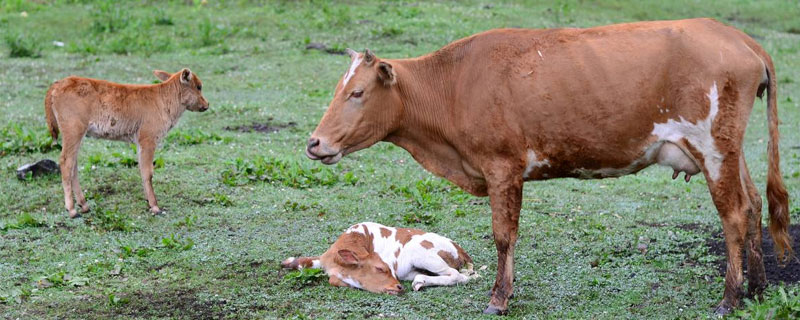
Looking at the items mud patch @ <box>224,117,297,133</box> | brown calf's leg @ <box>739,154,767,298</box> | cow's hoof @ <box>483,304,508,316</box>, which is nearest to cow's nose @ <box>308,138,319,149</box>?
cow's hoof @ <box>483,304,508,316</box>

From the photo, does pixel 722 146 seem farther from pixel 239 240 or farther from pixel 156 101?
pixel 156 101

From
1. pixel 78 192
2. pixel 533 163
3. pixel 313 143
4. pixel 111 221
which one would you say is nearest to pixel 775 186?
pixel 533 163

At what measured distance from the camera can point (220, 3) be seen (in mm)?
23297

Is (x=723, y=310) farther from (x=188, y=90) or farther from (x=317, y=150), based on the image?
(x=188, y=90)

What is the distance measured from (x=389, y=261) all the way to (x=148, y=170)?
12.3 feet

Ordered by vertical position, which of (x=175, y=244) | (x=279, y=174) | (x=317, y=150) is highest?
(x=317, y=150)

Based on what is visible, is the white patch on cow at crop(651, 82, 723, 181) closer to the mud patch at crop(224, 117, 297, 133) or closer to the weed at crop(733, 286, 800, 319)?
the weed at crop(733, 286, 800, 319)

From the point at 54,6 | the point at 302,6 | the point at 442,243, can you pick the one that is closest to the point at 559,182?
the point at 442,243

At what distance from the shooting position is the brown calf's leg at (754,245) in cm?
707

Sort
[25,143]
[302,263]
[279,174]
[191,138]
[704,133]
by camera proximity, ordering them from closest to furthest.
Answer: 1. [704,133]
2. [302,263]
3. [279,174]
4. [25,143]
5. [191,138]

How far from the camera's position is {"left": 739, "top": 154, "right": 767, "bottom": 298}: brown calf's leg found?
707cm

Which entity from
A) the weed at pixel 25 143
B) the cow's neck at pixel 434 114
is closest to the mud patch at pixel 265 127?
the weed at pixel 25 143

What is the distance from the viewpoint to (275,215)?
10.2m

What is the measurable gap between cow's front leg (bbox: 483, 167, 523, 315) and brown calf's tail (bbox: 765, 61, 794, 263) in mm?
1871
